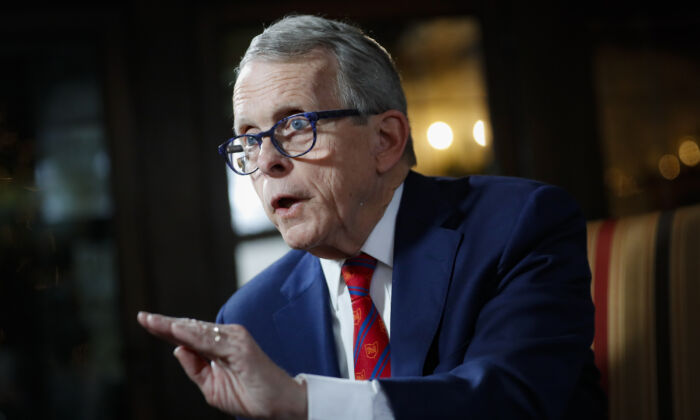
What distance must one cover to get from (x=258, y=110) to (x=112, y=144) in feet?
6.04

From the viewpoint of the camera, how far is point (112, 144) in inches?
114

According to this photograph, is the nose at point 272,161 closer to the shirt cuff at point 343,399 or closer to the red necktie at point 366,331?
the red necktie at point 366,331

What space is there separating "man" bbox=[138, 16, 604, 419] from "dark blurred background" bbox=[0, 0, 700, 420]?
148cm

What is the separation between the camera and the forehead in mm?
1252

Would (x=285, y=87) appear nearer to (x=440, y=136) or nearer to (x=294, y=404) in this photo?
(x=294, y=404)

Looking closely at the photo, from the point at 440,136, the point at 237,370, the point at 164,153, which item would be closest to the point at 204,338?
the point at 237,370

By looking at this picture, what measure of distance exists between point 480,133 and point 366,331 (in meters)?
1.99

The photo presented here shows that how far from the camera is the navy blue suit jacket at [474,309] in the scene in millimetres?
1033

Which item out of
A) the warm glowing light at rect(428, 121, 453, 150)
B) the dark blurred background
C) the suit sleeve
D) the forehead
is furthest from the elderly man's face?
the warm glowing light at rect(428, 121, 453, 150)

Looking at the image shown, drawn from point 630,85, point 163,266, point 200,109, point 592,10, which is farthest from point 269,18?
point 630,85

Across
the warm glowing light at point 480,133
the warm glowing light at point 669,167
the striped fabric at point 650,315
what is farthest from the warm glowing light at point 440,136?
the striped fabric at point 650,315

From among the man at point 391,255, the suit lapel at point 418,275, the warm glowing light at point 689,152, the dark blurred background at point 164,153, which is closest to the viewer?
the man at point 391,255

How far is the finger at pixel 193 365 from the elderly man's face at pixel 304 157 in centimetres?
35

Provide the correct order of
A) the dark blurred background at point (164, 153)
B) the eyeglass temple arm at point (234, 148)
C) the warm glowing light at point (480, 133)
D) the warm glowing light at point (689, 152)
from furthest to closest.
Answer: the warm glowing light at point (480, 133) < the warm glowing light at point (689, 152) < the dark blurred background at point (164, 153) < the eyeglass temple arm at point (234, 148)
